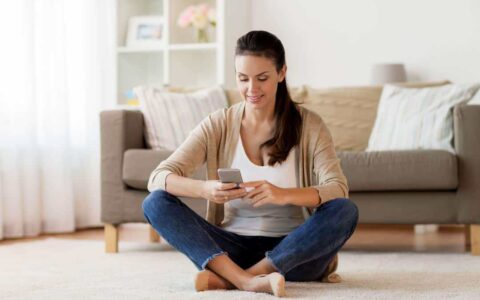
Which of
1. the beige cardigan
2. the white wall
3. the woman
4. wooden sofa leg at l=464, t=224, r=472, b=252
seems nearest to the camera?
the woman

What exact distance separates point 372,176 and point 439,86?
35.5 inches

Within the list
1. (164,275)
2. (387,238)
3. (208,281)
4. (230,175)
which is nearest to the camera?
(230,175)

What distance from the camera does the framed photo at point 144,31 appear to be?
5438 millimetres

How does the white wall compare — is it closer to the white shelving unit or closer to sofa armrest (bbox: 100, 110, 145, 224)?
the white shelving unit

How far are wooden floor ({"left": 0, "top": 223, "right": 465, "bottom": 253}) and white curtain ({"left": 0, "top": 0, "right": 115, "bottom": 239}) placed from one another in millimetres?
180

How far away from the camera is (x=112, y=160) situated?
3.71 metres

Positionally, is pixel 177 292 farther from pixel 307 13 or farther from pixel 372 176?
pixel 307 13

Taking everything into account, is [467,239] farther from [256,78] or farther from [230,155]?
[256,78]

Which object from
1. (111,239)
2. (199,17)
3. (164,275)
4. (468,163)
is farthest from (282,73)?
(199,17)

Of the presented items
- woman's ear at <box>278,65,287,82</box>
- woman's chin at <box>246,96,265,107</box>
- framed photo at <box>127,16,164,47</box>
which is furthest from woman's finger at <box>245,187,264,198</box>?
framed photo at <box>127,16,164,47</box>

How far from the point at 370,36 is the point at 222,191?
3.26 m

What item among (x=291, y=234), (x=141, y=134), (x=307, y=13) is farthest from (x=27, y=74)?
(x=291, y=234)

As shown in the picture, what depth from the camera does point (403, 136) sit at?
384 centimetres

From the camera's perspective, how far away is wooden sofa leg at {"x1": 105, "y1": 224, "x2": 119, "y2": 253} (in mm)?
3674
